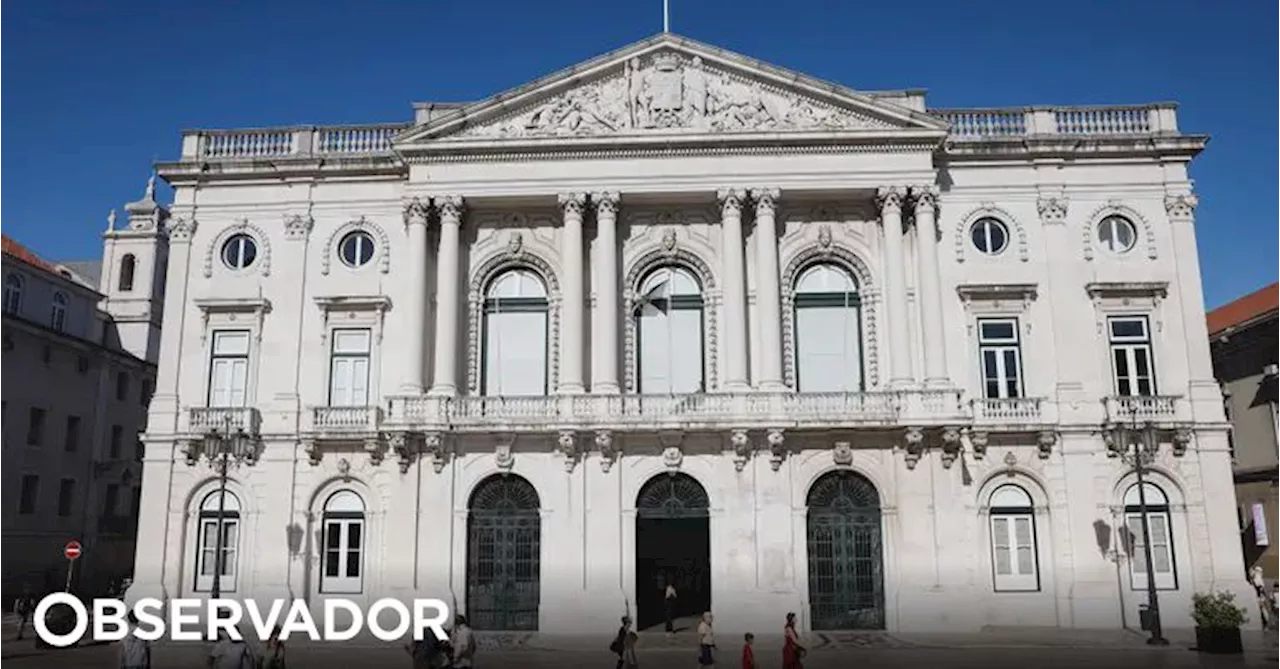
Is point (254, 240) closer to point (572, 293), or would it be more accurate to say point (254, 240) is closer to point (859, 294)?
point (572, 293)

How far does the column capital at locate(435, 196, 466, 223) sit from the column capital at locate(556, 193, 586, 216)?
3.00 meters

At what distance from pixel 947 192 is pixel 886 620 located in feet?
41.4

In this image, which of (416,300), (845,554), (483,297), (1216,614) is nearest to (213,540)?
(416,300)

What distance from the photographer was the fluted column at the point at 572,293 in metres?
29.8

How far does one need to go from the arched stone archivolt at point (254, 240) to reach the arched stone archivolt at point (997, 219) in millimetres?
20835

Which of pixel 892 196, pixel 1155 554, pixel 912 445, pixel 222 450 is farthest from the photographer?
pixel 892 196

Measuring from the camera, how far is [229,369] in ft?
103

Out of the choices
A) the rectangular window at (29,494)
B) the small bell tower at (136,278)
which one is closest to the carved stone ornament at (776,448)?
the rectangular window at (29,494)

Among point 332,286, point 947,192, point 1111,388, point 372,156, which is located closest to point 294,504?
point 332,286

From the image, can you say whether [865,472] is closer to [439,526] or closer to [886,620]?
[886,620]

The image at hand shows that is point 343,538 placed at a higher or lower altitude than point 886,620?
higher

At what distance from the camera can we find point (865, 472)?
28.9 metres

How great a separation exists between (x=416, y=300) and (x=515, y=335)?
317 centimetres

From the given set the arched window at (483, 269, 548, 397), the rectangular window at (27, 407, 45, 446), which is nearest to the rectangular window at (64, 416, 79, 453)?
the rectangular window at (27, 407, 45, 446)
